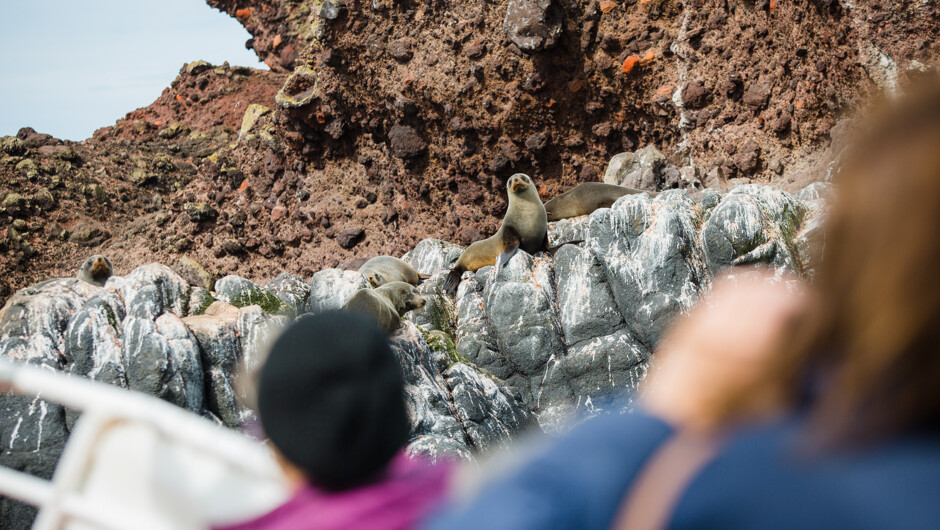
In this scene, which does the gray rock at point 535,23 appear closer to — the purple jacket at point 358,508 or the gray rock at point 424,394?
the gray rock at point 424,394

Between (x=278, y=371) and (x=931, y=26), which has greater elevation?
(x=931, y=26)

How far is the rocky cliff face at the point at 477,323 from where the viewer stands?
484cm

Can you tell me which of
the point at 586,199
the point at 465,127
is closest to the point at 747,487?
the point at 586,199

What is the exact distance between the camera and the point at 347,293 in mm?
7082

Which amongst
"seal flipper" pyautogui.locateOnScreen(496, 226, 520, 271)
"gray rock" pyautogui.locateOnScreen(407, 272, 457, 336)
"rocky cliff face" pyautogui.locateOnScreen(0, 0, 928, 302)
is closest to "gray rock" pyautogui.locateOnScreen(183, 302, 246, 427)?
"gray rock" pyautogui.locateOnScreen(407, 272, 457, 336)

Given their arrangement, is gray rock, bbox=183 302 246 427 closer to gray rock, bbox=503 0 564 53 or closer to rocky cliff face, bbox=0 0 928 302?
rocky cliff face, bbox=0 0 928 302

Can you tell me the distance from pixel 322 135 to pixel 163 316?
26.7 feet

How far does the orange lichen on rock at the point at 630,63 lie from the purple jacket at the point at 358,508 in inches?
401

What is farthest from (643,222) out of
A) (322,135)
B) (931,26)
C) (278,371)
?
(322,135)

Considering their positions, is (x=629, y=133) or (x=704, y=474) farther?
(x=629, y=133)

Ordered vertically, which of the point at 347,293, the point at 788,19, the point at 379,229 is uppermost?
the point at 788,19

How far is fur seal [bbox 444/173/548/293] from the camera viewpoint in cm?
807

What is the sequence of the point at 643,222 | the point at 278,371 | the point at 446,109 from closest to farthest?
the point at 278,371
the point at 643,222
the point at 446,109

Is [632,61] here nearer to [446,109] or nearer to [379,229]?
[446,109]
